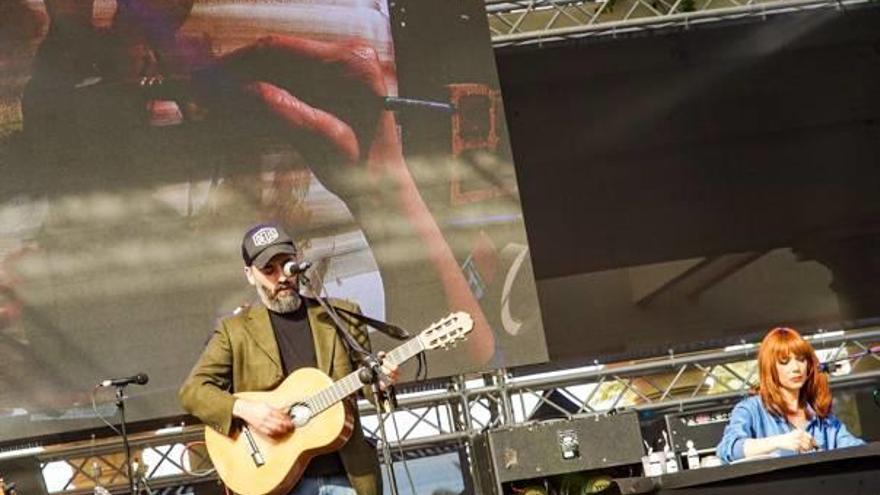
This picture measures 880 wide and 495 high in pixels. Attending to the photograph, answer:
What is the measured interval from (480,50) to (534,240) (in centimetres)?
149

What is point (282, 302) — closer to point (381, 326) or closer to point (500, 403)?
point (381, 326)

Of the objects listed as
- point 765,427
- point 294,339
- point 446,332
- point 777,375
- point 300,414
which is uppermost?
point 294,339

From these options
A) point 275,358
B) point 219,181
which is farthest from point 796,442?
point 219,181

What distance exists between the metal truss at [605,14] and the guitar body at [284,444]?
4691 mm

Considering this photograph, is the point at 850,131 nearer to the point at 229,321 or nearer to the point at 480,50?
the point at 480,50

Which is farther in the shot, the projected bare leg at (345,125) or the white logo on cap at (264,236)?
the projected bare leg at (345,125)

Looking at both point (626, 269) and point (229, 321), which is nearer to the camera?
point (229, 321)

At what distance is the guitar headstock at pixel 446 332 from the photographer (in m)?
5.75

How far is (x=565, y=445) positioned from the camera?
313 inches

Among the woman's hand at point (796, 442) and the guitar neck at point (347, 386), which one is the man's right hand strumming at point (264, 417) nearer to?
the guitar neck at point (347, 386)

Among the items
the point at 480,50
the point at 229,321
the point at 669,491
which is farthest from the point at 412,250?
the point at 669,491

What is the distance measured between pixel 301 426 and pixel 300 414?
47mm

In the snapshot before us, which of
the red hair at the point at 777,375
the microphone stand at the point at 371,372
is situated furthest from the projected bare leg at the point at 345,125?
the microphone stand at the point at 371,372

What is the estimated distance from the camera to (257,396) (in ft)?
19.3
